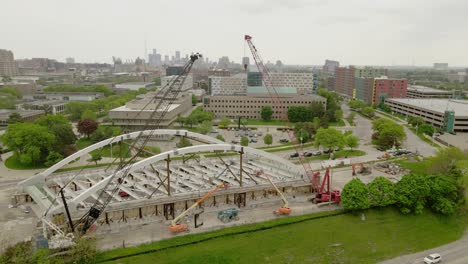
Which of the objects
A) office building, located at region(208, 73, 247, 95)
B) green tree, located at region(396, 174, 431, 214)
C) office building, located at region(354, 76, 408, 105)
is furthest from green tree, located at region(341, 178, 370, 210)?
office building, located at region(208, 73, 247, 95)

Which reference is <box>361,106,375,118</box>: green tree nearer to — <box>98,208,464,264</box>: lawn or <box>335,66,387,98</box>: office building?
<box>335,66,387,98</box>: office building

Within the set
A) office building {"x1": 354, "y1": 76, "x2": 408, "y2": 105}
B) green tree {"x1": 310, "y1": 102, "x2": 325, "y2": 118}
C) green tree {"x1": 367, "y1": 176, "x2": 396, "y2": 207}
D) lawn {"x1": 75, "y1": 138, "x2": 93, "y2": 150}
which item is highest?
office building {"x1": 354, "y1": 76, "x2": 408, "y2": 105}

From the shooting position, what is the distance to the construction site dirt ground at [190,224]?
28.2 metres

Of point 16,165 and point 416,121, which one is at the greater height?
point 416,121

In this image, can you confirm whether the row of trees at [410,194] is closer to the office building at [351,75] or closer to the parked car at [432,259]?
the parked car at [432,259]

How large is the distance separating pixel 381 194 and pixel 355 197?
2.72 m

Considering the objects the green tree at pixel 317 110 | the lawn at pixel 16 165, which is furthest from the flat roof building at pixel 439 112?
the lawn at pixel 16 165

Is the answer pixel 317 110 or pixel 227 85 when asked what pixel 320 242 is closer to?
pixel 317 110

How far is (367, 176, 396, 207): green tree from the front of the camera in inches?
1316

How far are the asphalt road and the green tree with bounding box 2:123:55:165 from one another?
4346cm

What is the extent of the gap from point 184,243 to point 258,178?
13892mm

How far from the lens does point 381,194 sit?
110ft

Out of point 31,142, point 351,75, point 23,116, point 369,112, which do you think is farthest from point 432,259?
point 351,75

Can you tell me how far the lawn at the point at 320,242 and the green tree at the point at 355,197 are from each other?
102cm
